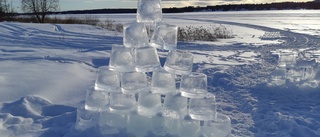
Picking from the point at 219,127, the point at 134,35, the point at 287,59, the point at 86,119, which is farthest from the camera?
the point at 287,59

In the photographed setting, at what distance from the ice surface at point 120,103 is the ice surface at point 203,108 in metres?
0.64

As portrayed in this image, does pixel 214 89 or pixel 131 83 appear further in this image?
pixel 214 89

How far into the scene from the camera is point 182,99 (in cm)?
325

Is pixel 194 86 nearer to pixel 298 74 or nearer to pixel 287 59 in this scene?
pixel 298 74

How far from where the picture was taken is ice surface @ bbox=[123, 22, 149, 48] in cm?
324

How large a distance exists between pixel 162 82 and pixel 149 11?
74cm

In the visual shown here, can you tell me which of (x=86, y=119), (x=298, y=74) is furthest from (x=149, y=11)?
(x=298, y=74)

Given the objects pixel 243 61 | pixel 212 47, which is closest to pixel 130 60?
pixel 243 61

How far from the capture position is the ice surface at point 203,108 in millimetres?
3143

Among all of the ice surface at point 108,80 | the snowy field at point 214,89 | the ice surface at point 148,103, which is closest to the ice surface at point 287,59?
the snowy field at point 214,89

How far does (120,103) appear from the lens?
10.8 feet

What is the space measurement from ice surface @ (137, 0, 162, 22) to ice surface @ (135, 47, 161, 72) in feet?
1.24

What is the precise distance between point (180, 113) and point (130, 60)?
72 cm

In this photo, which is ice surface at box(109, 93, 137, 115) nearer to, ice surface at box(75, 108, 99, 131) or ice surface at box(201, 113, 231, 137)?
ice surface at box(75, 108, 99, 131)
